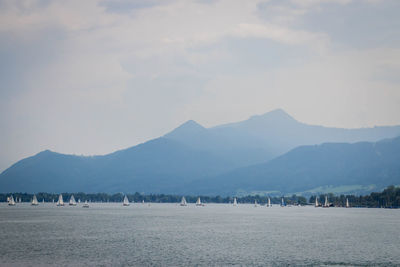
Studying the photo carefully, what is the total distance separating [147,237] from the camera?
142m

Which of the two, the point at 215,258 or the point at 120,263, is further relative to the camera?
the point at 215,258

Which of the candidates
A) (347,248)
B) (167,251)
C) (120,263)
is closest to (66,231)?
(167,251)

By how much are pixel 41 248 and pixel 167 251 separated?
28.5m

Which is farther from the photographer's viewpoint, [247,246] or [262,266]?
[247,246]

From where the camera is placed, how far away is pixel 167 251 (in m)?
110

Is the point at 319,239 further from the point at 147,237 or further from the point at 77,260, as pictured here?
the point at 77,260

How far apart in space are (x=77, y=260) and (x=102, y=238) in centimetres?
4382

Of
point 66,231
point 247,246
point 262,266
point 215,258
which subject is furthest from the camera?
point 66,231

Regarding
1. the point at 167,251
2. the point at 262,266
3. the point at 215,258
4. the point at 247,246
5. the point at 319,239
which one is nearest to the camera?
the point at 262,266

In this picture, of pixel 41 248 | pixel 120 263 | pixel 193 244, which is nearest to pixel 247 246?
pixel 193 244

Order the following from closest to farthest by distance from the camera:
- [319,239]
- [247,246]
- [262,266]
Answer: [262,266] < [247,246] < [319,239]

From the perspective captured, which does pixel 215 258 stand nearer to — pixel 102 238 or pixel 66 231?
pixel 102 238

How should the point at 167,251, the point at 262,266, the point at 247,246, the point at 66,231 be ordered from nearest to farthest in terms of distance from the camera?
the point at 262,266, the point at 167,251, the point at 247,246, the point at 66,231

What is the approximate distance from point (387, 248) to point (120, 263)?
64.1 metres
